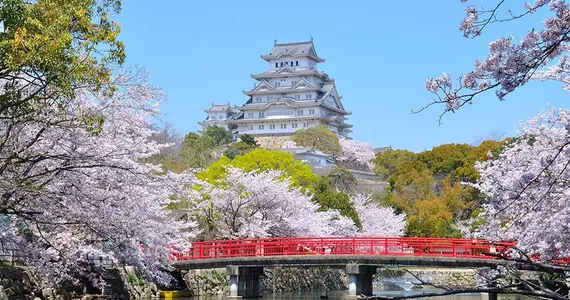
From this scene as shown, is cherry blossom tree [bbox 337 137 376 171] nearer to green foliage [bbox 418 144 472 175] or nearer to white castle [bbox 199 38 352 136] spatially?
white castle [bbox 199 38 352 136]

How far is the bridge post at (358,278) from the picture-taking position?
27047 millimetres

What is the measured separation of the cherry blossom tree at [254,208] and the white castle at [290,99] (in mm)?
56009

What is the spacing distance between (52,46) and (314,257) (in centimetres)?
1742

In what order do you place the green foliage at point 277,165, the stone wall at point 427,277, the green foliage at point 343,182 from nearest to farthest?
the green foliage at point 277,165 < the stone wall at point 427,277 < the green foliage at point 343,182

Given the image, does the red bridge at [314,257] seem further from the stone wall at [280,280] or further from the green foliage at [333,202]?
the green foliage at [333,202]

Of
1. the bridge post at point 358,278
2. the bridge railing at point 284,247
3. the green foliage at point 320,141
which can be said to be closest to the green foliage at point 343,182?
the bridge railing at point 284,247

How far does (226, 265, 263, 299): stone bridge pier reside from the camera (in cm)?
2844

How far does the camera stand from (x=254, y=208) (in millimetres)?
33281

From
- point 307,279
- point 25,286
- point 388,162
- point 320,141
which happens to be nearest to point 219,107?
point 320,141

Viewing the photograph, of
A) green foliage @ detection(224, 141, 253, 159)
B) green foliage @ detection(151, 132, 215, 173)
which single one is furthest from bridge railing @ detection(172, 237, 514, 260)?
green foliage @ detection(224, 141, 253, 159)

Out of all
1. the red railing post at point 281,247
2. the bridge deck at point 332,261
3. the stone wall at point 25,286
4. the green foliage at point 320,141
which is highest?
the green foliage at point 320,141

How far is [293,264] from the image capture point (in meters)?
27.6

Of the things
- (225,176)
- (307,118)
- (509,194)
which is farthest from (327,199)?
(307,118)

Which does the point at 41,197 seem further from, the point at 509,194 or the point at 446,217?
the point at 446,217
